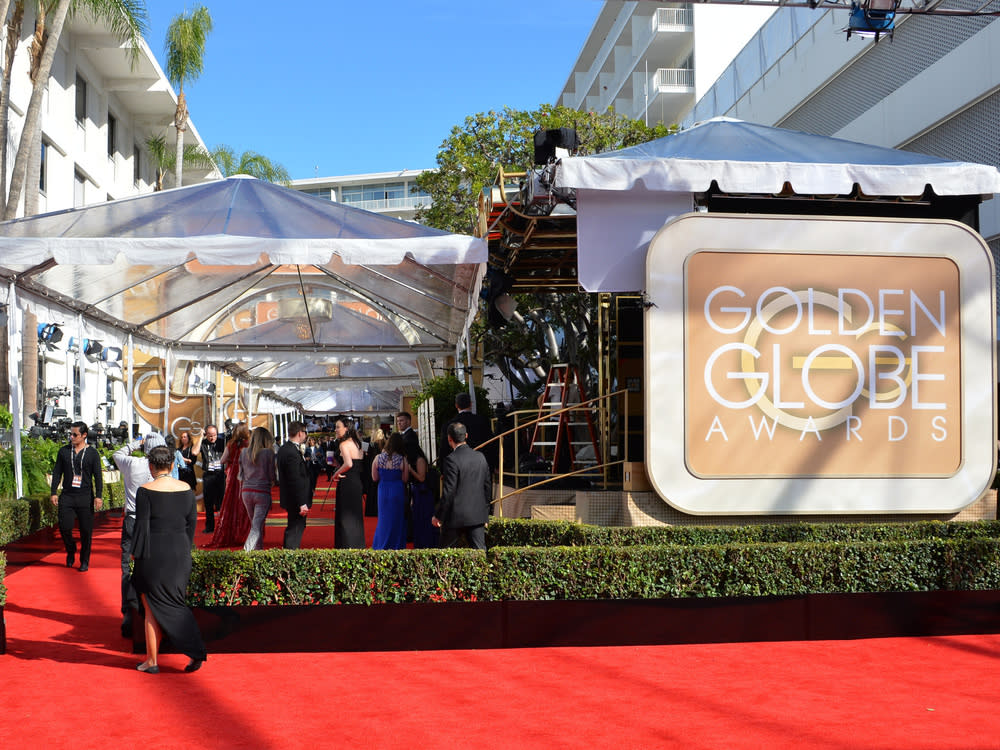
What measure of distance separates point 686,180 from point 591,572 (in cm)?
417

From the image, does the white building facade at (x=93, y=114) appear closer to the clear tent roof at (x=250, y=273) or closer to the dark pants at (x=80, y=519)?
the clear tent roof at (x=250, y=273)

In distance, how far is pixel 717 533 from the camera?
9.92m

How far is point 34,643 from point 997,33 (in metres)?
18.5

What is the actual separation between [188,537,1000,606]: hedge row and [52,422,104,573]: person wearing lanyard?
17.1ft

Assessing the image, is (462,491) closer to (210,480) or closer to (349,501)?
(349,501)

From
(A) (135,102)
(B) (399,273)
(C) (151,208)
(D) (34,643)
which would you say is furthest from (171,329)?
(A) (135,102)

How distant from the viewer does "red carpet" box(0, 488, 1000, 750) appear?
5.52m

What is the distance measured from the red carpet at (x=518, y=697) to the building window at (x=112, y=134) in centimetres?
3128

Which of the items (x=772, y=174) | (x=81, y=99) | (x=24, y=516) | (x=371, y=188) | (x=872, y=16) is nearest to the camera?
(x=772, y=174)

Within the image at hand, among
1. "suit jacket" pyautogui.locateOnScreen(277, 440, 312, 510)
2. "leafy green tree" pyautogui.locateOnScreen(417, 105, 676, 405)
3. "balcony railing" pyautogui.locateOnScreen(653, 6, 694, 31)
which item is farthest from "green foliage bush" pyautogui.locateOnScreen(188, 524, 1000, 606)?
"balcony railing" pyautogui.locateOnScreen(653, 6, 694, 31)

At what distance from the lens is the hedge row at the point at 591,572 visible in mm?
7840

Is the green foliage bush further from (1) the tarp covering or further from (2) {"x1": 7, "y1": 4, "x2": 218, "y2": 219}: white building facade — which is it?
(2) {"x1": 7, "y1": 4, "x2": 218, "y2": 219}: white building facade

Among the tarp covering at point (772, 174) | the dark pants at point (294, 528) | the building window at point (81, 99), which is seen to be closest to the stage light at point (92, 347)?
the dark pants at point (294, 528)

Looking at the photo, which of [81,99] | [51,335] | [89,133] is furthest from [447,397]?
[81,99]
